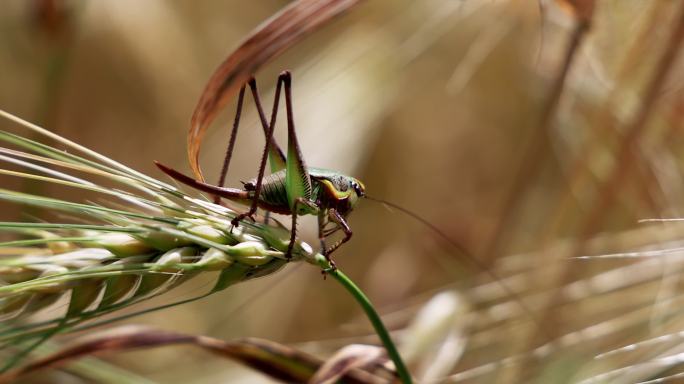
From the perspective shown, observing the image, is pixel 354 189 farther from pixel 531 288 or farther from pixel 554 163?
pixel 554 163

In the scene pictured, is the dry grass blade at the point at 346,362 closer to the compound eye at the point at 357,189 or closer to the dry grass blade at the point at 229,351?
the dry grass blade at the point at 229,351

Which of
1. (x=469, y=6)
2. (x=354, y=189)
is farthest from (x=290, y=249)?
(x=469, y=6)

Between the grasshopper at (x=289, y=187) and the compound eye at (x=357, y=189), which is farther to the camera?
the compound eye at (x=357, y=189)

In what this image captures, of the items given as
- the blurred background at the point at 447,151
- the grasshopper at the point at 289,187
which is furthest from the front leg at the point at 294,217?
the blurred background at the point at 447,151

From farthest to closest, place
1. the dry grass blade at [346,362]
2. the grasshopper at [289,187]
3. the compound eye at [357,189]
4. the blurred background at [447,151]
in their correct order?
the compound eye at [357,189]
the blurred background at [447,151]
the grasshopper at [289,187]
the dry grass blade at [346,362]

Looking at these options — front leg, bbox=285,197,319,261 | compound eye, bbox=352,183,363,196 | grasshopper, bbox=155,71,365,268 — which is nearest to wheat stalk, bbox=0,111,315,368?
front leg, bbox=285,197,319,261

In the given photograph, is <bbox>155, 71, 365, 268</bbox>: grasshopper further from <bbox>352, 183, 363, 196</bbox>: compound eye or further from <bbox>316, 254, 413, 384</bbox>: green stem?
<bbox>316, 254, 413, 384</bbox>: green stem
